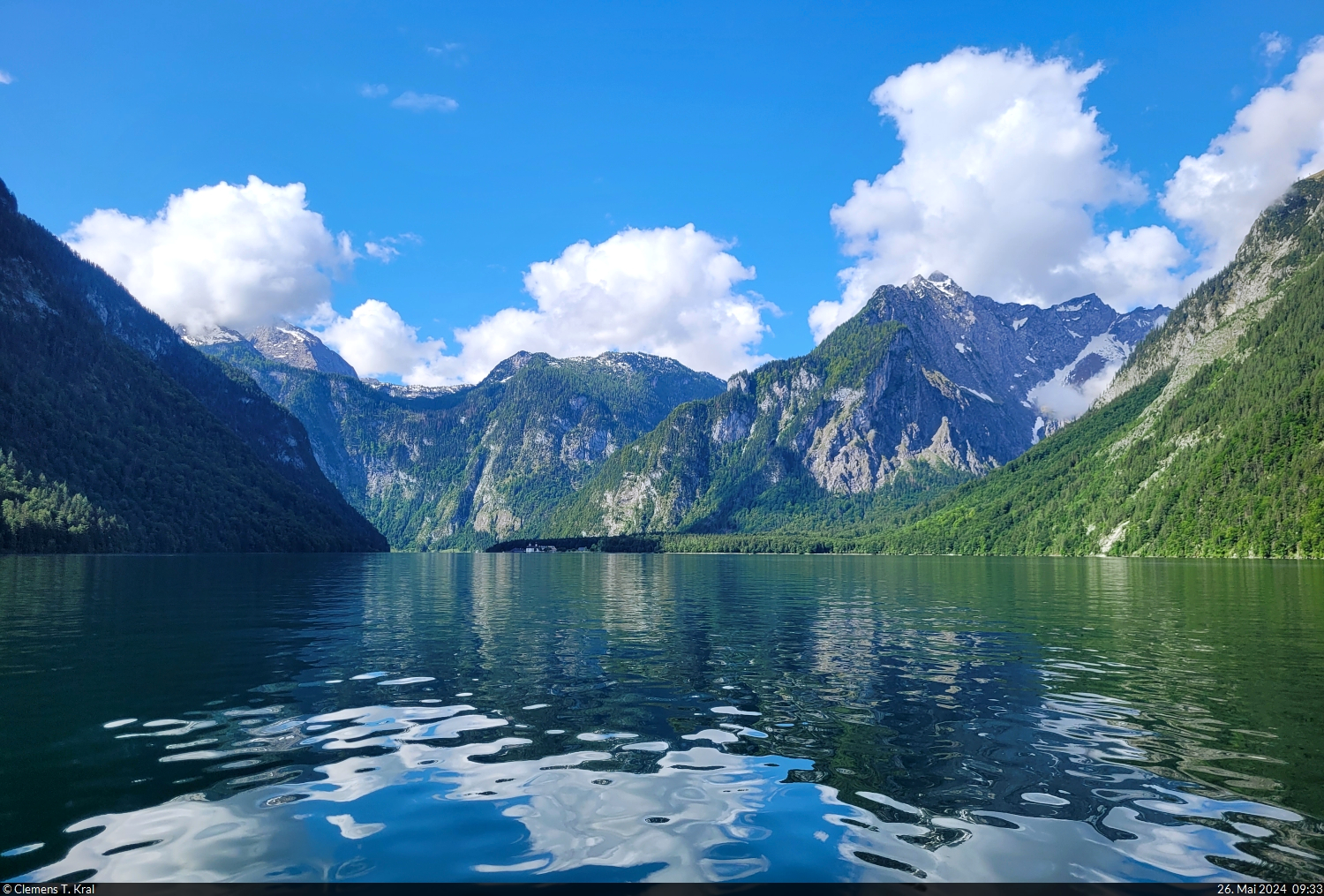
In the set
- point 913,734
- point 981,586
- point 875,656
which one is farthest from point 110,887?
point 981,586

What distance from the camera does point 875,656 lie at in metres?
37.4

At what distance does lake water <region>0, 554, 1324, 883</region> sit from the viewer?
13.6 meters

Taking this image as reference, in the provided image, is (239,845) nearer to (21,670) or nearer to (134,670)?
(134,670)

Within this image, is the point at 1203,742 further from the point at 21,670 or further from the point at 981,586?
the point at 981,586

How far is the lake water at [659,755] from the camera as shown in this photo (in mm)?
13570

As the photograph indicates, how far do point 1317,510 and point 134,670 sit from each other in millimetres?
257784

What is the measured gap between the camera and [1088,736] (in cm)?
2230

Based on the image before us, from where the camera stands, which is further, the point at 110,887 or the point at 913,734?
the point at 913,734

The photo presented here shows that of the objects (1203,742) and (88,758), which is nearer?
(88,758)

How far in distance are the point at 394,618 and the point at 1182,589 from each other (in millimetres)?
86765

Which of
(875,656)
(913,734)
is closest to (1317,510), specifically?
(875,656)

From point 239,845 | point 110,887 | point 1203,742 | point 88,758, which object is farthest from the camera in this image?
point 1203,742

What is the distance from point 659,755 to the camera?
66.3ft

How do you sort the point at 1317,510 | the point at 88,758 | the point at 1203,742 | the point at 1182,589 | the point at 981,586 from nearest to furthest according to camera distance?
the point at 88,758
the point at 1203,742
the point at 1182,589
the point at 981,586
the point at 1317,510
